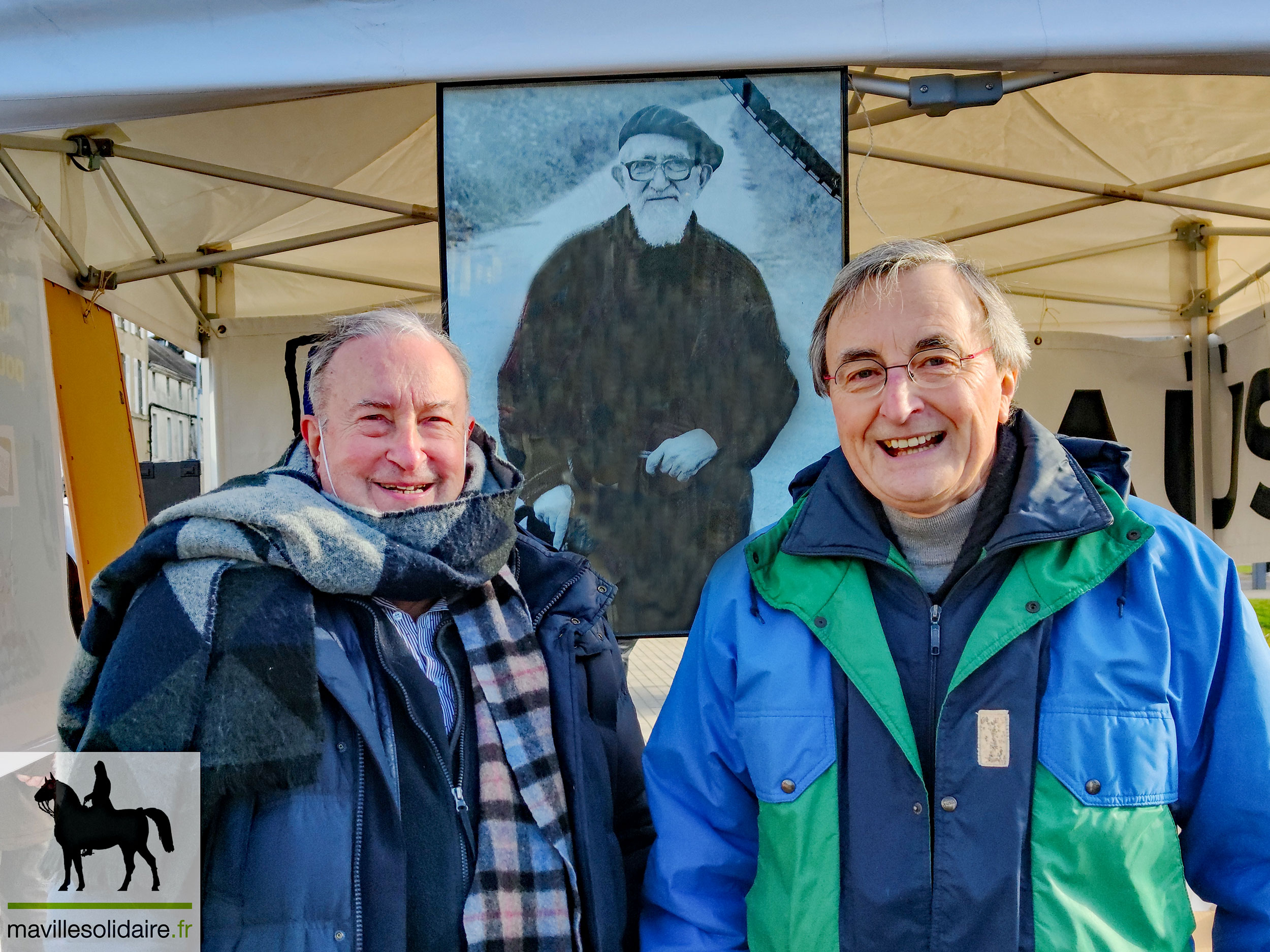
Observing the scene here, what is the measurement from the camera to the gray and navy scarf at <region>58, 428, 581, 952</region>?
118 cm

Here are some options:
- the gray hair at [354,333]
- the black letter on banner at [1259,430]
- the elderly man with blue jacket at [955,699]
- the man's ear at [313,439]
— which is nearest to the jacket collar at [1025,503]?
the elderly man with blue jacket at [955,699]

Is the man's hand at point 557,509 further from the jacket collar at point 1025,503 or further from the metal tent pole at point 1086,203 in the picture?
the metal tent pole at point 1086,203

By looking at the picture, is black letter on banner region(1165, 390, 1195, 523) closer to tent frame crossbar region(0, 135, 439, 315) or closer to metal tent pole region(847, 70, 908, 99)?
metal tent pole region(847, 70, 908, 99)

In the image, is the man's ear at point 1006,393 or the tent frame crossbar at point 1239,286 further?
the tent frame crossbar at point 1239,286

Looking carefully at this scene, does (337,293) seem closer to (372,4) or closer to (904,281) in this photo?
(372,4)

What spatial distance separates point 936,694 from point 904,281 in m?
0.60

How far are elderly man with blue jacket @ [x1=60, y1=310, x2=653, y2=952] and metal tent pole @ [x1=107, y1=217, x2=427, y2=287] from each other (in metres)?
3.24

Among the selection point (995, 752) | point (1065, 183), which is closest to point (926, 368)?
point (995, 752)

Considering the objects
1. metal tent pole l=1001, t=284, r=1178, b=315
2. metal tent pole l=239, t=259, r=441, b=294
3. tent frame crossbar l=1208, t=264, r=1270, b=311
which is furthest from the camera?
metal tent pole l=1001, t=284, r=1178, b=315

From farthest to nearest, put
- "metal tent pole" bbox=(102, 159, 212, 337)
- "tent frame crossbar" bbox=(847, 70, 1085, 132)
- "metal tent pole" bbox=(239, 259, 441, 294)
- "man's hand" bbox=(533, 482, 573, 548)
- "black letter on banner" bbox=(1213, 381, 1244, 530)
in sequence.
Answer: "metal tent pole" bbox=(239, 259, 441, 294) < "black letter on banner" bbox=(1213, 381, 1244, 530) < "metal tent pole" bbox=(102, 159, 212, 337) < "man's hand" bbox=(533, 482, 573, 548) < "tent frame crossbar" bbox=(847, 70, 1085, 132)

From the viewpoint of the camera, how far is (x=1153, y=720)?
1155 millimetres

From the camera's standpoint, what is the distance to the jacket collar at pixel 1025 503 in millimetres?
1224

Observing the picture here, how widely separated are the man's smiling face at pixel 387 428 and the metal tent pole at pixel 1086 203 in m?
3.21

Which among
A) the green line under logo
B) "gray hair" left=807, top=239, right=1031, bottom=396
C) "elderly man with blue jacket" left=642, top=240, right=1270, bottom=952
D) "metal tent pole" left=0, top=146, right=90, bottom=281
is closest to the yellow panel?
"metal tent pole" left=0, top=146, right=90, bottom=281
